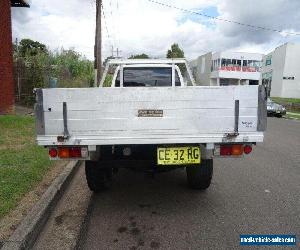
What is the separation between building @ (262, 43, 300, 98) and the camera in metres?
48.2

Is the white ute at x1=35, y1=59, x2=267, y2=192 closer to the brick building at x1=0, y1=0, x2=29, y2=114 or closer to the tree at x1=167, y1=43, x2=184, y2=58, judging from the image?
the brick building at x1=0, y1=0, x2=29, y2=114

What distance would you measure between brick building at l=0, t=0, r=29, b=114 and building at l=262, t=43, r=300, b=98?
40.3 metres

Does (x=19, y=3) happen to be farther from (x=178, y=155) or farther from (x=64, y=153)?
(x=178, y=155)

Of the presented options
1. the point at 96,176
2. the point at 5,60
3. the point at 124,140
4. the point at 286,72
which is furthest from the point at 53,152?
the point at 286,72

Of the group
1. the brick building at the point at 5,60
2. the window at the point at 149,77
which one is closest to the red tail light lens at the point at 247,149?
the window at the point at 149,77

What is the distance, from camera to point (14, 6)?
16188 millimetres

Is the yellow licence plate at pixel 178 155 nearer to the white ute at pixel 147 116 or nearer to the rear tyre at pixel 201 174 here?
the white ute at pixel 147 116

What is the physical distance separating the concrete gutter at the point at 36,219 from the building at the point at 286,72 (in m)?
46.2

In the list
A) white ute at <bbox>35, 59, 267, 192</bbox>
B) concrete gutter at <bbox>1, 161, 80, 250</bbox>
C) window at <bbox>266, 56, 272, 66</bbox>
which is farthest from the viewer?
window at <bbox>266, 56, 272, 66</bbox>

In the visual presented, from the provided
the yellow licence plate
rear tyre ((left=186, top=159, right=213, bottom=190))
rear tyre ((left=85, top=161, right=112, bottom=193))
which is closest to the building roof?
rear tyre ((left=85, top=161, right=112, bottom=193))

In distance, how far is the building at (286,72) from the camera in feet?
158

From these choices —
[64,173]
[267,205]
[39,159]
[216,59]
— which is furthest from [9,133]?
[216,59]

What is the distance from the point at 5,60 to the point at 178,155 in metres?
10.5

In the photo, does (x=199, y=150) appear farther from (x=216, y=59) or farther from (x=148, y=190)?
(x=216, y=59)
